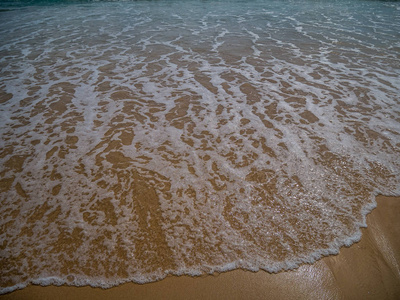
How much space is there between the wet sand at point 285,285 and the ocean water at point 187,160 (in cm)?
7

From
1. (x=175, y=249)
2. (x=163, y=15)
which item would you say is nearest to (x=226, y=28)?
(x=163, y=15)

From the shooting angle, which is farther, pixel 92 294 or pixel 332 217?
pixel 332 217

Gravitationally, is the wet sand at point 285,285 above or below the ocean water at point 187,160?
below

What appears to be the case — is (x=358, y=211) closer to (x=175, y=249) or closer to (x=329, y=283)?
(x=329, y=283)

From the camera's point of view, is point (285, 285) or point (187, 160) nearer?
point (285, 285)

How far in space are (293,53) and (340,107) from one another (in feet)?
10.5

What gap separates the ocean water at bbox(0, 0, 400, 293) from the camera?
1931mm

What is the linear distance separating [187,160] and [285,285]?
1679 millimetres

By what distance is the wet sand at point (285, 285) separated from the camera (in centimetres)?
167

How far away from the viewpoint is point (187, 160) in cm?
285

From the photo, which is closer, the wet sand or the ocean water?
the wet sand

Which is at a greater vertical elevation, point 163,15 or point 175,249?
point 163,15

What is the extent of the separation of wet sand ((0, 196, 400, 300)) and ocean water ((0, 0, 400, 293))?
0.07 m

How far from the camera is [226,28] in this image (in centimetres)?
906
